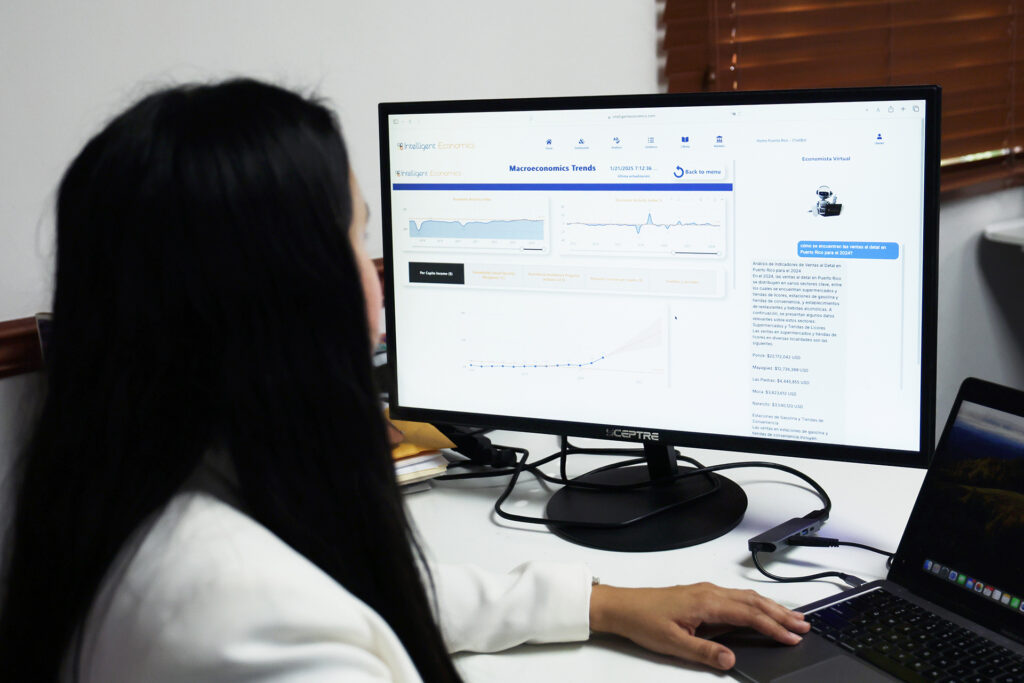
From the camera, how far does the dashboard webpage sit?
3.12 feet

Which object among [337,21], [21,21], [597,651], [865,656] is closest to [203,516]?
[597,651]

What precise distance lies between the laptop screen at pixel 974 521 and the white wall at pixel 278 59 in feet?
2.35

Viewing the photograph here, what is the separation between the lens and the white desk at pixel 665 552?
33.4 inches

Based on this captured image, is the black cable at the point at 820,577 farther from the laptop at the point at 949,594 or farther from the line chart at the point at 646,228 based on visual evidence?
the line chart at the point at 646,228

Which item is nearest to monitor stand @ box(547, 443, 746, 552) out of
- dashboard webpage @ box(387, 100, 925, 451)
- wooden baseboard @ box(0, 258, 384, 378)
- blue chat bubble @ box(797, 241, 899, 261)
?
dashboard webpage @ box(387, 100, 925, 451)

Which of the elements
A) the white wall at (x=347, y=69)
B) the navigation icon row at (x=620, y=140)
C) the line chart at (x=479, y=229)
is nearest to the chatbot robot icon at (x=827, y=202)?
the navigation icon row at (x=620, y=140)

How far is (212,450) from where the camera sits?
2.02 feet

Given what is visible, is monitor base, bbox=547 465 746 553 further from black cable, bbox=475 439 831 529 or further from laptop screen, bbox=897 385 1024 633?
laptop screen, bbox=897 385 1024 633

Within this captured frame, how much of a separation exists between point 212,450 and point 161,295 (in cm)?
10

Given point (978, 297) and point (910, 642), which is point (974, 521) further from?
point (978, 297)

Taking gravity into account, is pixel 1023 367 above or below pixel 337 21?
below

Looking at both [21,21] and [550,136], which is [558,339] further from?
[21,21]

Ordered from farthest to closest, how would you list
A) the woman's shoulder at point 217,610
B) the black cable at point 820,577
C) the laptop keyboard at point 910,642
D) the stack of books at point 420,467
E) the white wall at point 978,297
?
the white wall at point 978,297, the stack of books at point 420,467, the black cable at point 820,577, the laptop keyboard at point 910,642, the woman's shoulder at point 217,610

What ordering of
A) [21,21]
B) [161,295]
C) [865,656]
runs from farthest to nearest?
[21,21] → [865,656] → [161,295]
